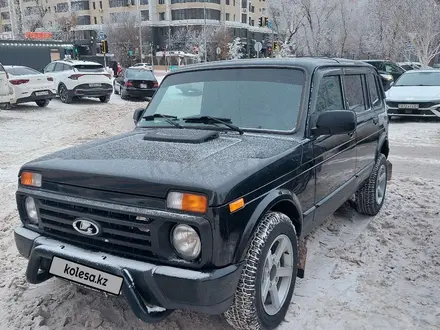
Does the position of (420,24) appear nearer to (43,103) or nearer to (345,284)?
(43,103)

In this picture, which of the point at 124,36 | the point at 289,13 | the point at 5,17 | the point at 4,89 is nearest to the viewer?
the point at 4,89

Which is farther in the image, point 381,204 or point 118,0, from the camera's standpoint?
point 118,0

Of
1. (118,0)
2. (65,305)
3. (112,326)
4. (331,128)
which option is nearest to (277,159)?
(331,128)

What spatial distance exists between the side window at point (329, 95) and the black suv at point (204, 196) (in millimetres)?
21

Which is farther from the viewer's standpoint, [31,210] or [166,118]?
[166,118]

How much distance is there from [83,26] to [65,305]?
9109cm

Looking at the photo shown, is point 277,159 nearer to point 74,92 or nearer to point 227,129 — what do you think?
point 227,129

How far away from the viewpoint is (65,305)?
3381 millimetres

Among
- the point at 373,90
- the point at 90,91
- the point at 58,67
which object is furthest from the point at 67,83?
the point at 373,90

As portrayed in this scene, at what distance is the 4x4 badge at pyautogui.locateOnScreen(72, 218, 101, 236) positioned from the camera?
2785 mm

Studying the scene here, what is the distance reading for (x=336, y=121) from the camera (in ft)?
11.2

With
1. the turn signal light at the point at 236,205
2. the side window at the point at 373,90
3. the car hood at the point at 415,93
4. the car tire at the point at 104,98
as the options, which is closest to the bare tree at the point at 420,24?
the car hood at the point at 415,93

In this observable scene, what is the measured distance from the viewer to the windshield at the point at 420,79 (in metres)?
13.7

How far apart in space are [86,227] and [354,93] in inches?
128
